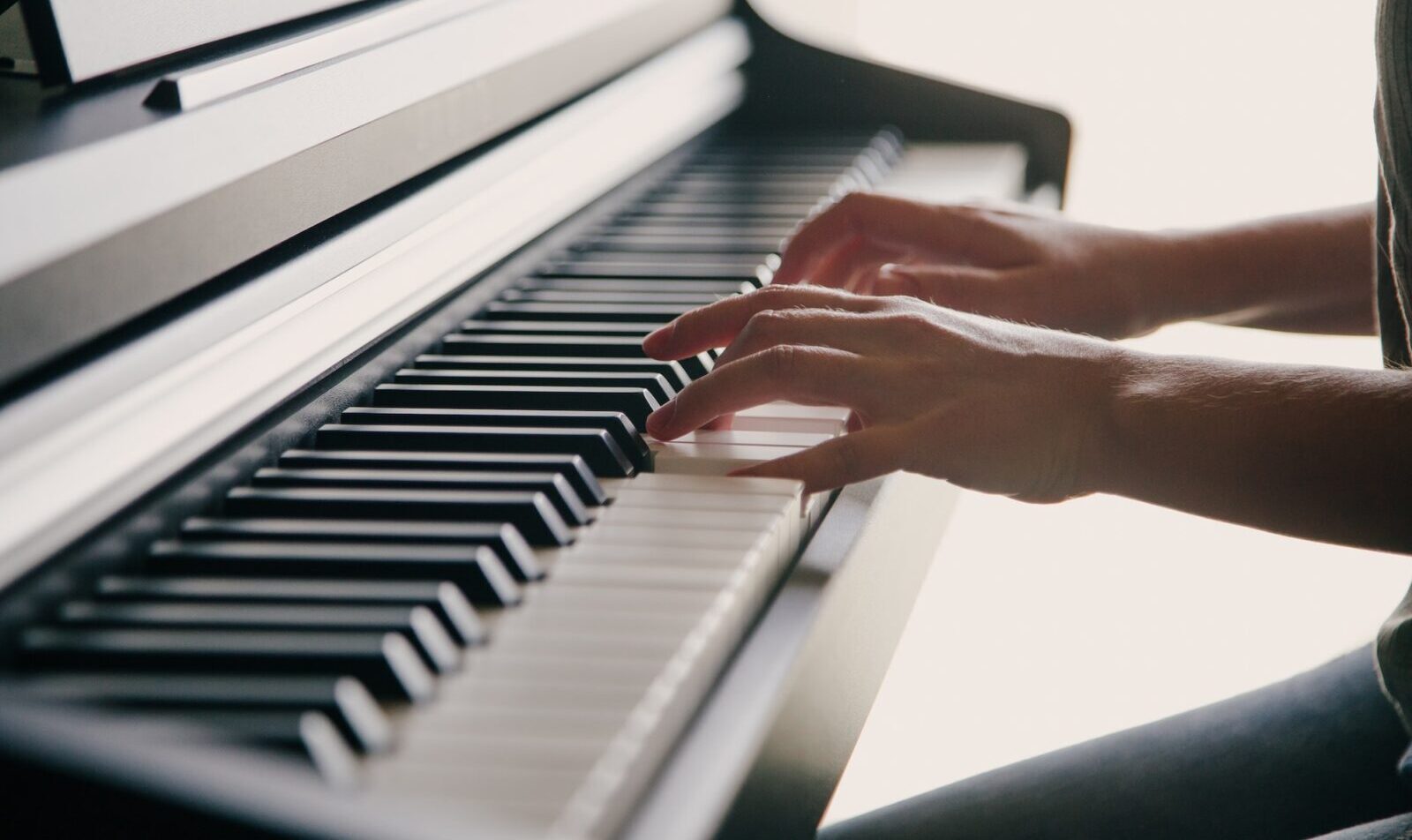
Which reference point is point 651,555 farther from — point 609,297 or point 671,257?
point 671,257

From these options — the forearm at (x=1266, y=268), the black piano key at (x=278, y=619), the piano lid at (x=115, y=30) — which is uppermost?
the piano lid at (x=115, y=30)

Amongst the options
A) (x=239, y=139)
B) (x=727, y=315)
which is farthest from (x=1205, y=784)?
(x=239, y=139)

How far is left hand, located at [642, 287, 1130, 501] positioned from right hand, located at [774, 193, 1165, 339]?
29 centimetres

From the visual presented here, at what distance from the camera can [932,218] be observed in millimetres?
1276

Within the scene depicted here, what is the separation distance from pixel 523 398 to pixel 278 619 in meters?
0.35

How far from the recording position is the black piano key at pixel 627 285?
4.08 ft

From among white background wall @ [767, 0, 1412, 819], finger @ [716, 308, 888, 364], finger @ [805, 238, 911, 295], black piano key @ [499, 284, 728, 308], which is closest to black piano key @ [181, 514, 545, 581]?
finger @ [716, 308, 888, 364]

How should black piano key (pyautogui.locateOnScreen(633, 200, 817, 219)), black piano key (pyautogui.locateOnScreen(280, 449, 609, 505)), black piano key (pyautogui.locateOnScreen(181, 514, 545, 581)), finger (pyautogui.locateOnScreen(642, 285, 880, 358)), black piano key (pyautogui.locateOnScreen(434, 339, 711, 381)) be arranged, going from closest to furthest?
1. black piano key (pyautogui.locateOnScreen(181, 514, 545, 581))
2. black piano key (pyautogui.locateOnScreen(280, 449, 609, 505))
3. finger (pyautogui.locateOnScreen(642, 285, 880, 358))
4. black piano key (pyautogui.locateOnScreen(434, 339, 711, 381))
5. black piano key (pyautogui.locateOnScreen(633, 200, 817, 219))

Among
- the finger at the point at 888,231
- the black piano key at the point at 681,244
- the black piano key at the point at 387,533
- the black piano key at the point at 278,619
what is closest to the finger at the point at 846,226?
the finger at the point at 888,231

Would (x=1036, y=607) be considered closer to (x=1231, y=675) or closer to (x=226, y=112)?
(x=1231, y=675)

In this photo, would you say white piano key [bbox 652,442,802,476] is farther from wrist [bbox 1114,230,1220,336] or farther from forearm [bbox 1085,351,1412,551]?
wrist [bbox 1114,230,1220,336]

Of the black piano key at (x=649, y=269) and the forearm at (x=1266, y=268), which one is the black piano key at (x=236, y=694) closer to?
the black piano key at (x=649, y=269)

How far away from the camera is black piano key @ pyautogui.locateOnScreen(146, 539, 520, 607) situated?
28.2 inches

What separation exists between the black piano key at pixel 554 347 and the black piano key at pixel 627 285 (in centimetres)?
14
